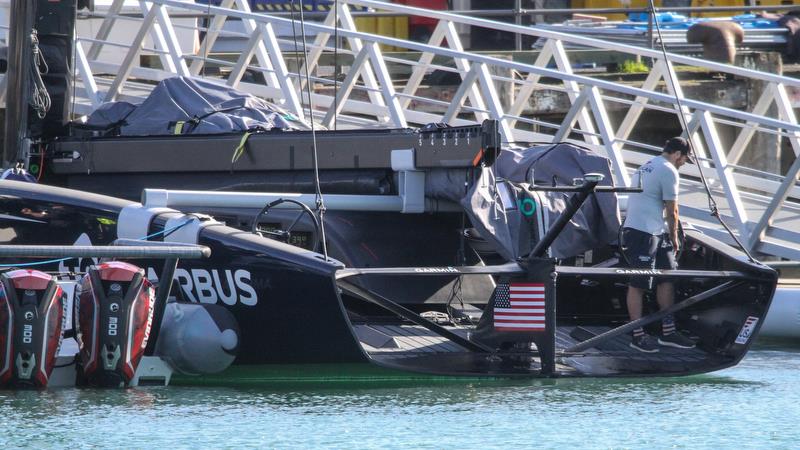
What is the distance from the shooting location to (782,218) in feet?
37.2

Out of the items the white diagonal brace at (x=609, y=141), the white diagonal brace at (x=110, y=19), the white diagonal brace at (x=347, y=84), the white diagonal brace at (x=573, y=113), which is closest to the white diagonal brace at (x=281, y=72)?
the white diagonal brace at (x=347, y=84)

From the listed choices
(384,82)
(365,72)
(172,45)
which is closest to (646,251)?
(384,82)

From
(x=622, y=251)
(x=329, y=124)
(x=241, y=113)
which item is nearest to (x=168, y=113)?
(x=241, y=113)

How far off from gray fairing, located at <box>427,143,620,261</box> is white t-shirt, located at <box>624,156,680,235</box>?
0.14m

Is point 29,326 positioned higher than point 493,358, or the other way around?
point 29,326

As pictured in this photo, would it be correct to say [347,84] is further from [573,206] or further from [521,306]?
[573,206]

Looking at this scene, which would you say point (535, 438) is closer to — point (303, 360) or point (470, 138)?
point (303, 360)

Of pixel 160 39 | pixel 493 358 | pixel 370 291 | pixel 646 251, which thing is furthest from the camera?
pixel 160 39

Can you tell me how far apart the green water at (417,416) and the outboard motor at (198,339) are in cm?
16

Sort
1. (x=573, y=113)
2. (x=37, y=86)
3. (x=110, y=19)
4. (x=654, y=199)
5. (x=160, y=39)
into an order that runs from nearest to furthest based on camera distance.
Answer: (x=654, y=199)
(x=37, y=86)
(x=573, y=113)
(x=160, y=39)
(x=110, y=19)

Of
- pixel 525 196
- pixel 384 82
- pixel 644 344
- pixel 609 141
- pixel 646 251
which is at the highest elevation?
pixel 384 82

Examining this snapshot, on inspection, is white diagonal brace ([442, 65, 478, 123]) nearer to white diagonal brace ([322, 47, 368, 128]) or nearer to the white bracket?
white diagonal brace ([322, 47, 368, 128])

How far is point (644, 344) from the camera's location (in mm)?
8953

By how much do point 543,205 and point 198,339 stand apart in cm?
238
